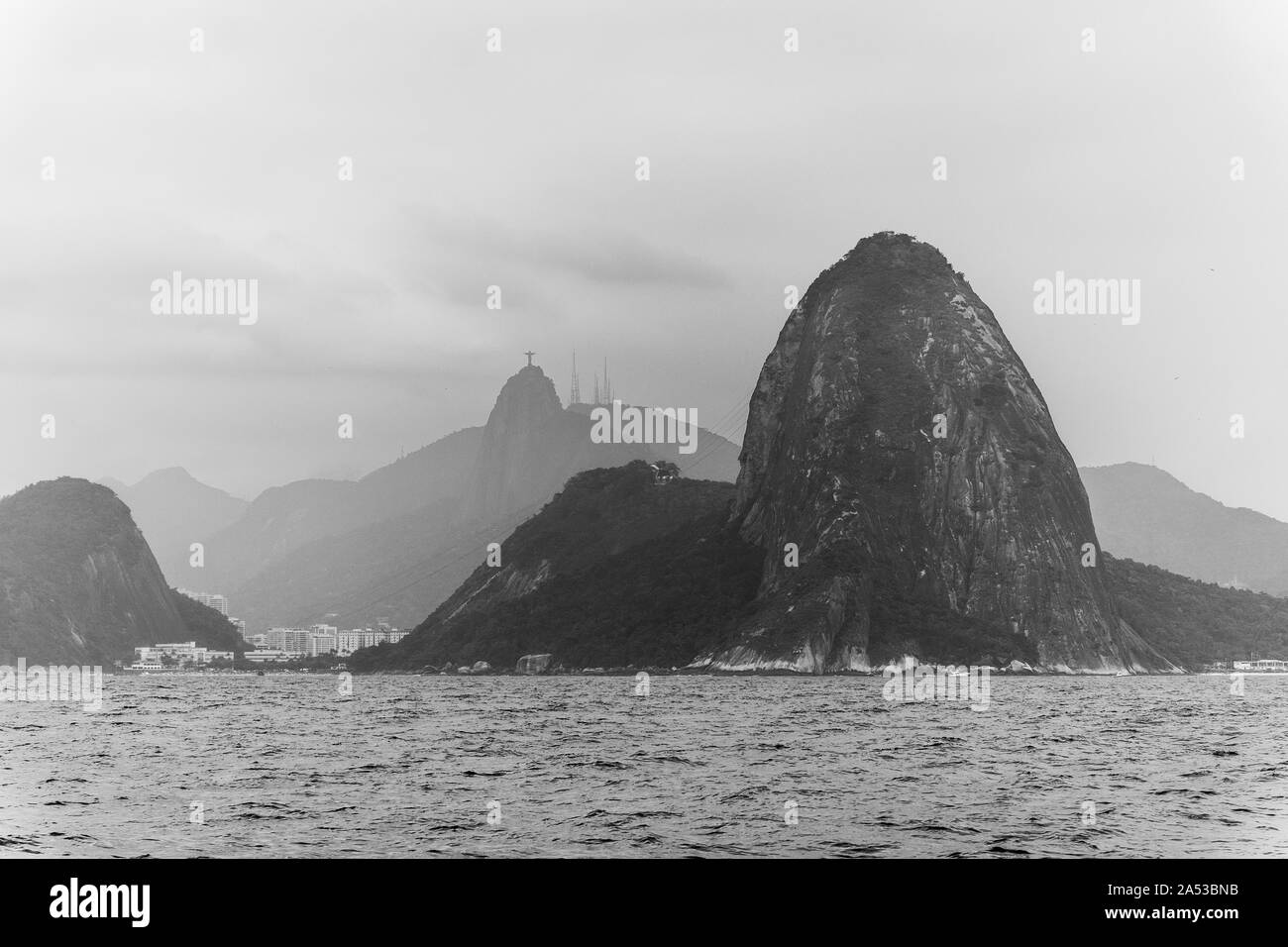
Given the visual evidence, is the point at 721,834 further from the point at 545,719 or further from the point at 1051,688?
the point at 1051,688
